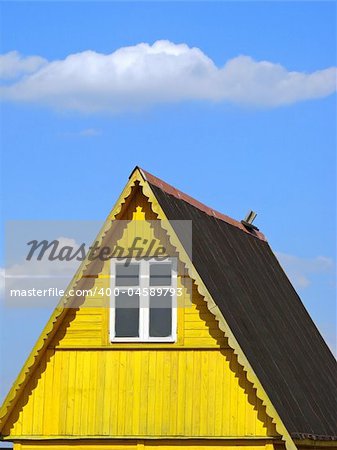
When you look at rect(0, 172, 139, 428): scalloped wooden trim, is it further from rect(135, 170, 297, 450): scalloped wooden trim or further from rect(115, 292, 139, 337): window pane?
rect(115, 292, 139, 337): window pane

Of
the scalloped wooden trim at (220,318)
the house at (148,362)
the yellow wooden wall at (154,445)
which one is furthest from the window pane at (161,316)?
the yellow wooden wall at (154,445)

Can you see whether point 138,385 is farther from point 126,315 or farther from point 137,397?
point 126,315

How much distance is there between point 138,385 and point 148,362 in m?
0.47

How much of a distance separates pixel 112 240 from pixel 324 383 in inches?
283

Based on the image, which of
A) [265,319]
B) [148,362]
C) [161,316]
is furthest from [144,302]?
[265,319]

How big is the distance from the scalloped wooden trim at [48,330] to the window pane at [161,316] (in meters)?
1.50

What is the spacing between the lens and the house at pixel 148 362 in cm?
2347

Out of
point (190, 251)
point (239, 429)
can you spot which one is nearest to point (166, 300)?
point (190, 251)

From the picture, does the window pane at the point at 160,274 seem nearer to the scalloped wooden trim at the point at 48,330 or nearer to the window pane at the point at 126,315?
the window pane at the point at 126,315

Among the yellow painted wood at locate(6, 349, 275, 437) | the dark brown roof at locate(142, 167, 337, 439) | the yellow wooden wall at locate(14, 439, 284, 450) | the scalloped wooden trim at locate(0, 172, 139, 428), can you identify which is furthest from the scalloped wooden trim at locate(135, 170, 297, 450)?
the yellow wooden wall at locate(14, 439, 284, 450)

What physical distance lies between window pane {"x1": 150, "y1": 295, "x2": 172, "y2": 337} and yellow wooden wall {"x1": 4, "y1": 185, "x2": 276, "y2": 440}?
0.27 meters

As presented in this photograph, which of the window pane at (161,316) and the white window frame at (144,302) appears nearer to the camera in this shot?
the white window frame at (144,302)

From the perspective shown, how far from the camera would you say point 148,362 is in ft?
78.9

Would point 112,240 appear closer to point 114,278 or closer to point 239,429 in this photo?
point 114,278
